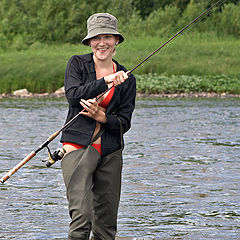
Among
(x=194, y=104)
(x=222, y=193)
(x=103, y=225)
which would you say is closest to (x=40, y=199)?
(x=222, y=193)

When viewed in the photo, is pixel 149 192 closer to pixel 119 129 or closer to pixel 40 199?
pixel 40 199

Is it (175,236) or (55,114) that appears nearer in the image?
(175,236)

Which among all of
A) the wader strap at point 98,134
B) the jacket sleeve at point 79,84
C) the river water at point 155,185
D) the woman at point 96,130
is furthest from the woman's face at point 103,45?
the river water at point 155,185

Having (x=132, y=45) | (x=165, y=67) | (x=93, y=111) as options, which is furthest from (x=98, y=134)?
(x=165, y=67)

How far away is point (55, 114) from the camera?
72.4ft

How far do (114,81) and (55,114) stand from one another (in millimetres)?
17344

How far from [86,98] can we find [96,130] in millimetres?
257

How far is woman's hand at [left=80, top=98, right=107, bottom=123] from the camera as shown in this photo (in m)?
4.86

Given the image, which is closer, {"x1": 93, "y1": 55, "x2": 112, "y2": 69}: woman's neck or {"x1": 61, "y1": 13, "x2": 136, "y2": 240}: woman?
{"x1": 61, "y1": 13, "x2": 136, "y2": 240}: woman

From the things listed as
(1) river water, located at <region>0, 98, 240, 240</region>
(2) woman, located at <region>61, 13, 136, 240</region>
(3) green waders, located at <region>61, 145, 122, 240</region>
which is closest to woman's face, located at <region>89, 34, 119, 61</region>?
(2) woman, located at <region>61, 13, 136, 240</region>

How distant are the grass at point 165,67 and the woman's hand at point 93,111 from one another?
25.6 meters

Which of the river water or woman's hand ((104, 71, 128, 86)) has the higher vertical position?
woman's hand ((104, 71, 128, 86))

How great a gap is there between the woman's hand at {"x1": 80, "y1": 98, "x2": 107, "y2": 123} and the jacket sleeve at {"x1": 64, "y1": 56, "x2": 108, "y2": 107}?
46mm

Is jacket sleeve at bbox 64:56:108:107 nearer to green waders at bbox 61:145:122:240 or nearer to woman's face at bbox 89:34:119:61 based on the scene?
woman's face at bbox 89:34:119:61
